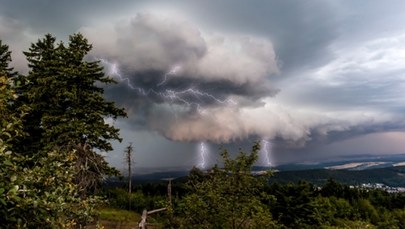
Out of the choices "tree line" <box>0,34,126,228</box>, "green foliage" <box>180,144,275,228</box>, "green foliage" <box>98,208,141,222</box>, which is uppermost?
"tree line" <box>0,34,126,228</box>

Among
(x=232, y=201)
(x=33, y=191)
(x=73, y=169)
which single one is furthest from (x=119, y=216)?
(x=33, y=191)

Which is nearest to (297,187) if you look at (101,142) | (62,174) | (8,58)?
(101,142)

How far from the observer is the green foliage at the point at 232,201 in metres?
17.2

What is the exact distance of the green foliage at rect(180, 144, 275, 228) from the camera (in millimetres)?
17172

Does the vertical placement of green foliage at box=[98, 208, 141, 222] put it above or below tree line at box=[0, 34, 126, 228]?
below

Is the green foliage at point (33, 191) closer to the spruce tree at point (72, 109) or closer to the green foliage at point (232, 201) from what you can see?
the green foliage at point (232, 201)

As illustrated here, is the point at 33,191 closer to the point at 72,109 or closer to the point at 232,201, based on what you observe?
the point at 232,201

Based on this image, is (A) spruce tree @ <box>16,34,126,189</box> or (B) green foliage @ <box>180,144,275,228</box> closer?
(B) green foliage @ <box>180,144,275,228</box>

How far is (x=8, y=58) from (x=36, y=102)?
387 inches

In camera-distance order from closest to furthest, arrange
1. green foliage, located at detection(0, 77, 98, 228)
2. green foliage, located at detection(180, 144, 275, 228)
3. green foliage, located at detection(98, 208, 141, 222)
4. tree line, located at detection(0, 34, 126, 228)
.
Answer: green foliage, located at detection(0, 77, 98, 228) < green foliage, located at detection(180, 144, 275, 228) < tree line, located at detection(0, 34, 126, 228) < green foliage, located at detection(98, 208, 141, 222)

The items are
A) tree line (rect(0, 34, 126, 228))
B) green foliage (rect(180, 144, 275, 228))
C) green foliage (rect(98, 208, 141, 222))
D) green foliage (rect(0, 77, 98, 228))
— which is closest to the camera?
green foliage (rect(0, 77, 98, 228))

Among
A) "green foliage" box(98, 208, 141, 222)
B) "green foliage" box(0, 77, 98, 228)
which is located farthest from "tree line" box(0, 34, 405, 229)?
"green foliage" box(98, 208, 141, 222)

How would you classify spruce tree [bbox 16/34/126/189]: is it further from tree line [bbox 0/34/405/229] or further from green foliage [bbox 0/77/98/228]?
green foliage [bbox 0/77/98/228]

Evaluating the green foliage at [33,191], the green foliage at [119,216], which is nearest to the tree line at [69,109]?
the green foliage at [33,191]
